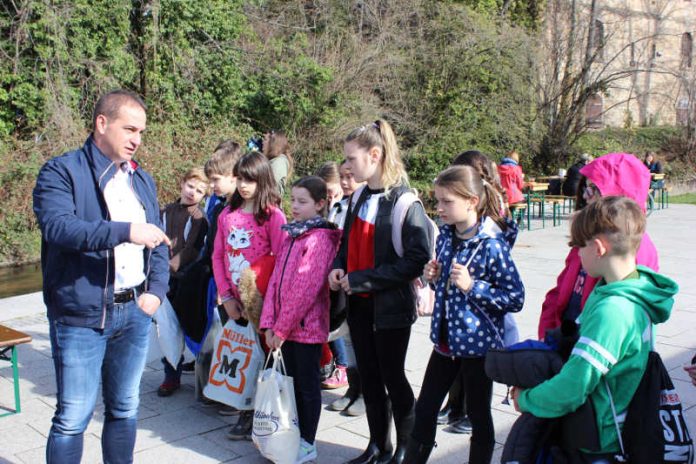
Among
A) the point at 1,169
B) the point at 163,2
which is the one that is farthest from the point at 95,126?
the point at 163,2

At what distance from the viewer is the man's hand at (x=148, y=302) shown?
317cm

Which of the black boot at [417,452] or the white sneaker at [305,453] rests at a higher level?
the black boot at [417,452]

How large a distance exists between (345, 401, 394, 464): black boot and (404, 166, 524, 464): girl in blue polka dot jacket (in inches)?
16.8

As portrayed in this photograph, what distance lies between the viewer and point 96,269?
299 cm

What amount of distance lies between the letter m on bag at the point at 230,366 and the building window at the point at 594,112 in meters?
21.4

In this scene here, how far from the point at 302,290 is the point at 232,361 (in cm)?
85

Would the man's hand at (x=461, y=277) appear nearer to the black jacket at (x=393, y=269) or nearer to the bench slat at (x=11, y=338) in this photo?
the black jacket at (x=393, y=269)

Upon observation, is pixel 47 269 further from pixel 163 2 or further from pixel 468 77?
pixel 468 77

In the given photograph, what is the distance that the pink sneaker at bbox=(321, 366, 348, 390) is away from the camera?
5.05 m

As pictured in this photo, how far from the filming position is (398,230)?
3504 millimetres

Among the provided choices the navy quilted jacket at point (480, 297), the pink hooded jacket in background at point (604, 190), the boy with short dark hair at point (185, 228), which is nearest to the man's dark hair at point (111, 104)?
the navy quilted jacket at point (480, 297)

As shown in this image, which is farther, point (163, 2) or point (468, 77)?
point (468, 77)

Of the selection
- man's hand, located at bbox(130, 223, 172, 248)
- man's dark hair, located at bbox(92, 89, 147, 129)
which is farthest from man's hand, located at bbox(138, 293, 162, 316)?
man's dark hair, located at bbox(92, 89, 147, 129)

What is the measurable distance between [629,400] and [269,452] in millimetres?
1998
